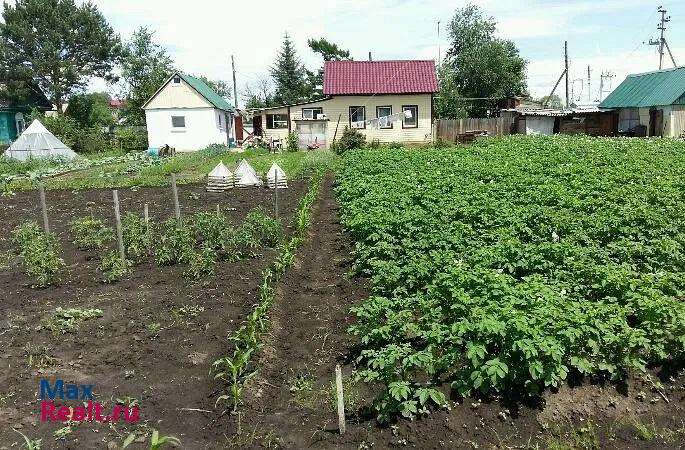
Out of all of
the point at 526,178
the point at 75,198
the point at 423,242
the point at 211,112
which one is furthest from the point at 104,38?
the point at 423,242

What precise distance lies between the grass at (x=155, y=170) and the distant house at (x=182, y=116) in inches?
217

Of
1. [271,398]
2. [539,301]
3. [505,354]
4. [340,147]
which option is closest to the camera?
[505,354]

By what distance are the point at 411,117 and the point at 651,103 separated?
44.8 ft

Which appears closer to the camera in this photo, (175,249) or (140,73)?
(175,249)

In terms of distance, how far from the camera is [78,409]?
16.0 ft

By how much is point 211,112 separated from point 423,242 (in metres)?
29.7

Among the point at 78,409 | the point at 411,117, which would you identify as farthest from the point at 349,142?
the point at 78,409

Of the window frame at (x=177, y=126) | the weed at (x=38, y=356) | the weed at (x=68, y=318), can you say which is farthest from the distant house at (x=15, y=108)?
the weed at (x=38, y=356)

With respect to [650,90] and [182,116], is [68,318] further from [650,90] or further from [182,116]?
[650,90]

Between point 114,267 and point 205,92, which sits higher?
point 205,92

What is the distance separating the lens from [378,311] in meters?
5.28

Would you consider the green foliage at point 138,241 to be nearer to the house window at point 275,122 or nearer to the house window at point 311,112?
the house window at point 311,112

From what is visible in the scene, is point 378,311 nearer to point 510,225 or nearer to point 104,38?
point 510,225

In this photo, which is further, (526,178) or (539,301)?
(526,178)
